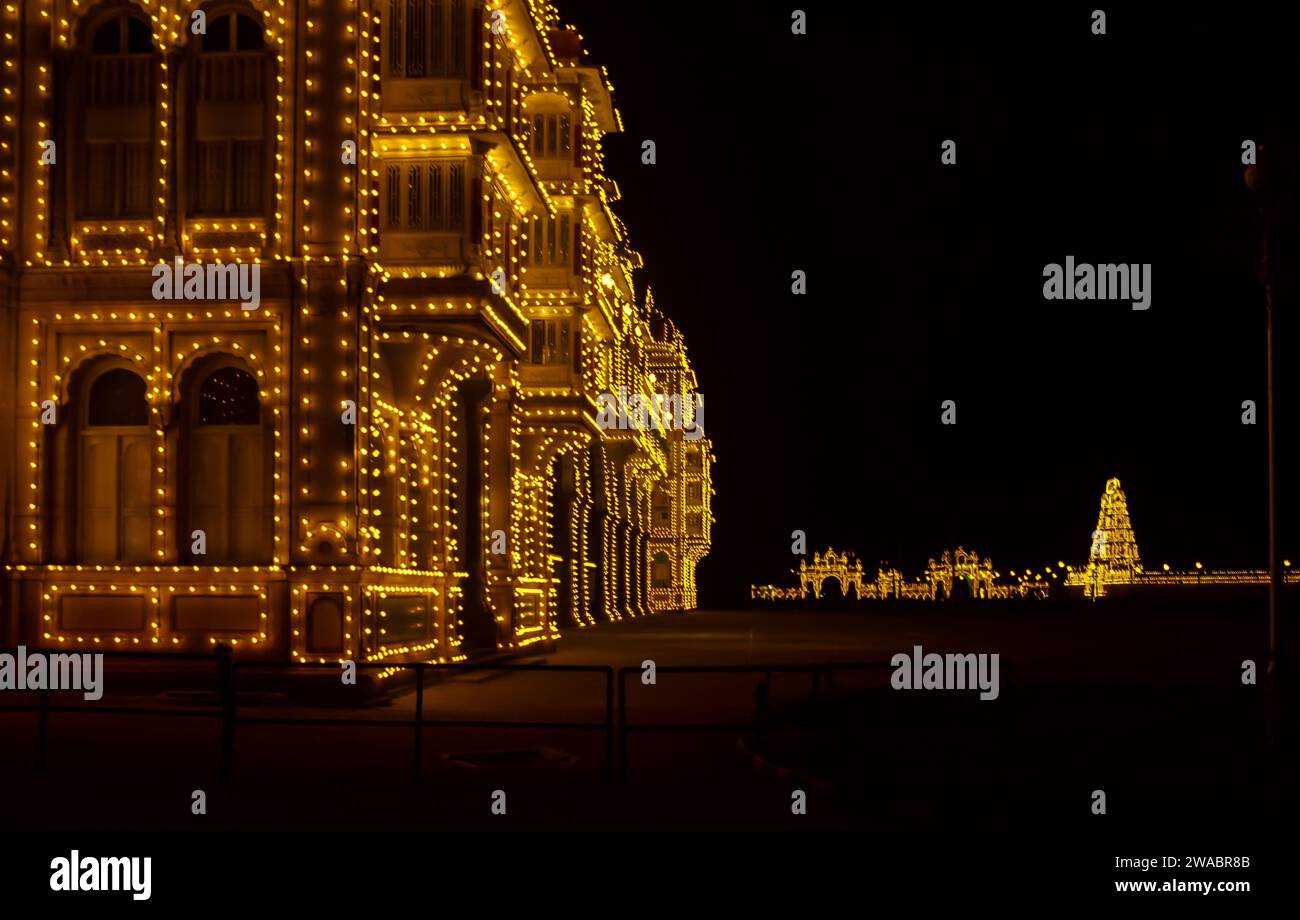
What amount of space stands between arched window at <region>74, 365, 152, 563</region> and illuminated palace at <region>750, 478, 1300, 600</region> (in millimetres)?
104083

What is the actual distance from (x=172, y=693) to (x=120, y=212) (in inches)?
263

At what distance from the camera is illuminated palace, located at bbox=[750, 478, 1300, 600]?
13025cm

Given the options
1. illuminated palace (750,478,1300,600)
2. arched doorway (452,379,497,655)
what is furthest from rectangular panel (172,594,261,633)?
illuminated palace (750,478,1300,600)

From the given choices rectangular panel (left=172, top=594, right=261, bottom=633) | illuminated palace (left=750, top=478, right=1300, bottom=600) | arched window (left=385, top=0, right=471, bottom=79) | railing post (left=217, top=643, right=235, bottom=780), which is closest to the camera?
railing post (left=217, top=643, right=235, bottom=780)

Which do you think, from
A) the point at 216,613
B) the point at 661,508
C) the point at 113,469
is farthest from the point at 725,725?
the point at 661,508

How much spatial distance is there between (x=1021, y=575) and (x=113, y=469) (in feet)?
440

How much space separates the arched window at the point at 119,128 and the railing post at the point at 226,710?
428 inches

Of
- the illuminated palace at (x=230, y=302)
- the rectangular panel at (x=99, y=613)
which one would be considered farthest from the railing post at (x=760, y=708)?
the rectangular panel at (x=99, y=613)

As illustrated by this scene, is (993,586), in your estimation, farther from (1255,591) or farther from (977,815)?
(977,815)

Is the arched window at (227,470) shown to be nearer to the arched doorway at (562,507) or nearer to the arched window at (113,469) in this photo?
the arched window at (113,469)

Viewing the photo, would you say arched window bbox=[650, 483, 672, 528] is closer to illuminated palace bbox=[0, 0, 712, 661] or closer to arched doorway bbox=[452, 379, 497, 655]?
arched doorway bbox=[452, 379, 497, 655]

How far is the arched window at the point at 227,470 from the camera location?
21859 millimetres

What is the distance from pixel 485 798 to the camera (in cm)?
1209

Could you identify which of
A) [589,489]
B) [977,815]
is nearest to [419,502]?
[977,815]
